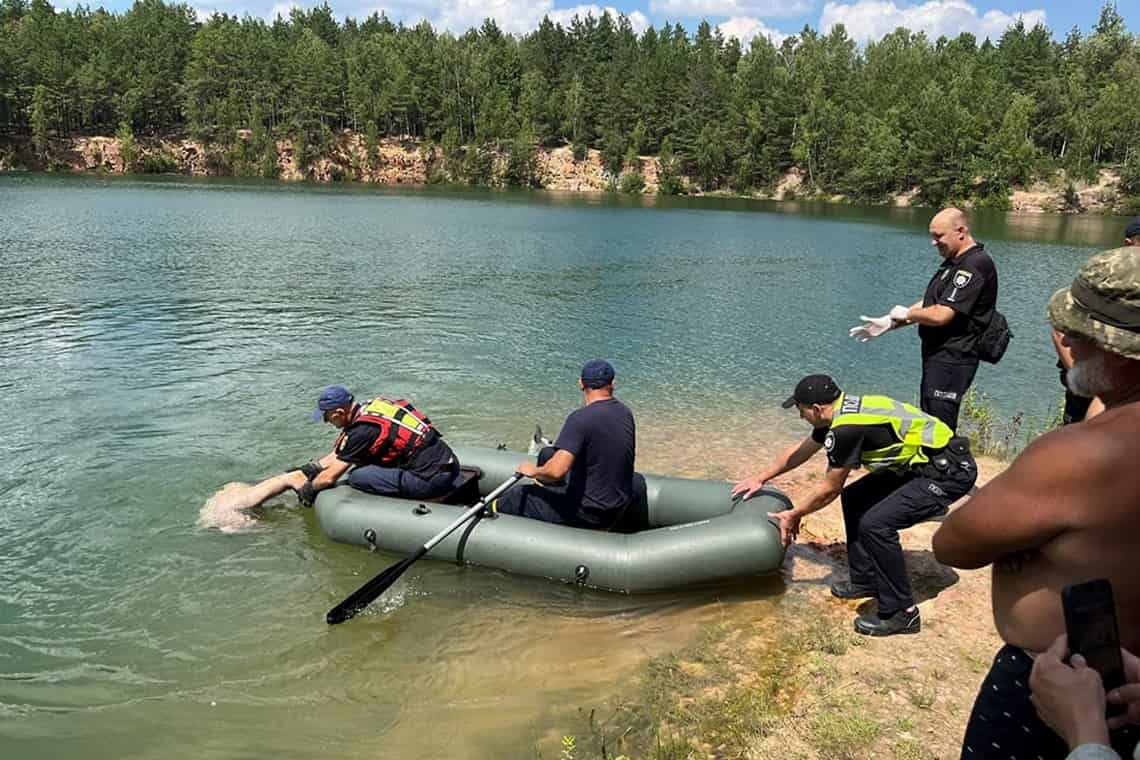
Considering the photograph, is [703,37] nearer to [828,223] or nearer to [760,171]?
[760,171]

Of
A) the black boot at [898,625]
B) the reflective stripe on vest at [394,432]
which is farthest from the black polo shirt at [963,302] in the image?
the reflective stripe on vest at [394,432]

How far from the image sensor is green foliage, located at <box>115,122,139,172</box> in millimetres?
66438

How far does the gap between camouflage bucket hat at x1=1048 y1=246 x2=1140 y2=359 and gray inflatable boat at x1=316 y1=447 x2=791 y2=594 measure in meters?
3.37

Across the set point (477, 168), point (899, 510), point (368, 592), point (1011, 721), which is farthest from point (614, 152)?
point (1011, 721)

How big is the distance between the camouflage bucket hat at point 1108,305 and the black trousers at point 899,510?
106 inches

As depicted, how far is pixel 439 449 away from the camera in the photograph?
20.5 feet

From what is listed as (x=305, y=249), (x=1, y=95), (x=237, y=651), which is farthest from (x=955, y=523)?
(x=1, y=95)

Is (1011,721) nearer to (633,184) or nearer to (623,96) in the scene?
(633,184)

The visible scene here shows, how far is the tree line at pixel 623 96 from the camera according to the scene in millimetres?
58188

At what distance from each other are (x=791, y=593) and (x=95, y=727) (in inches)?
160

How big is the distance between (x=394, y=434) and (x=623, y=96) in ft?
236

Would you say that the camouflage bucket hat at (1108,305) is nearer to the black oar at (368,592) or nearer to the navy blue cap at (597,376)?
the navy blue cap at (597,376)

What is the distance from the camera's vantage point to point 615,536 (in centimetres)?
544

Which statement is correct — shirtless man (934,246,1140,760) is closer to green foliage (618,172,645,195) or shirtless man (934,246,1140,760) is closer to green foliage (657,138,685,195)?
green foliage (618,172,645,195)
